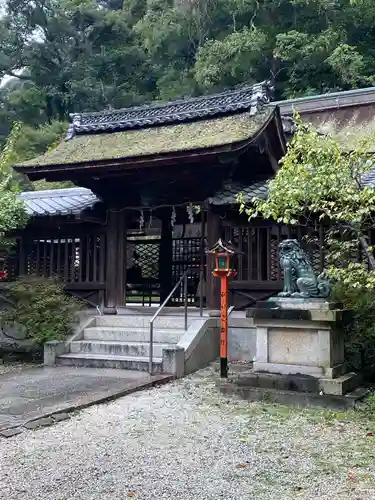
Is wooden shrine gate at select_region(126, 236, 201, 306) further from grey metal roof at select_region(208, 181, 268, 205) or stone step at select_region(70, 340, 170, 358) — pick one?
stone step at select_region(70, 340, 170, 358)

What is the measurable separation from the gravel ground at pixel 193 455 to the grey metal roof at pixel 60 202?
5.87 m

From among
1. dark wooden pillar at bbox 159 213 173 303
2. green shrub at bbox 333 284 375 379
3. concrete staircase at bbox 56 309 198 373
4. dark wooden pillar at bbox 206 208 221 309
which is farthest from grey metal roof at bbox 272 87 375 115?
green shrub at bbox 333 284 375 379

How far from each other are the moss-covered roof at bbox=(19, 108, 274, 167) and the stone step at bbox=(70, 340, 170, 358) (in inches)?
135

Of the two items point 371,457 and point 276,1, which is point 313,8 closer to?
point 276,1

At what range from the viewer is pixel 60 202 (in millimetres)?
12930

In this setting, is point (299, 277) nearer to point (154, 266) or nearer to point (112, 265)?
point (112, 265)

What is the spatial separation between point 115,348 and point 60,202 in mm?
4569

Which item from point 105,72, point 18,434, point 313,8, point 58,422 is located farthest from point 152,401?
point 105,72

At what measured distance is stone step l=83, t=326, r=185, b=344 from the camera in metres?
9.88

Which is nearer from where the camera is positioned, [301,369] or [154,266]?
[301,369]

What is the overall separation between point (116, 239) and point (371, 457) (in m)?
7.74

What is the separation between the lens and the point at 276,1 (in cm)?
2569

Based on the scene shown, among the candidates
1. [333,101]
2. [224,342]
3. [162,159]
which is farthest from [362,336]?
[333,101]

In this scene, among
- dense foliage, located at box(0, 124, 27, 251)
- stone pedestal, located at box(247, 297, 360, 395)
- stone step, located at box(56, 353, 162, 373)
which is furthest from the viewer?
dense foliage, located at box(0, 124, 27, 251)
